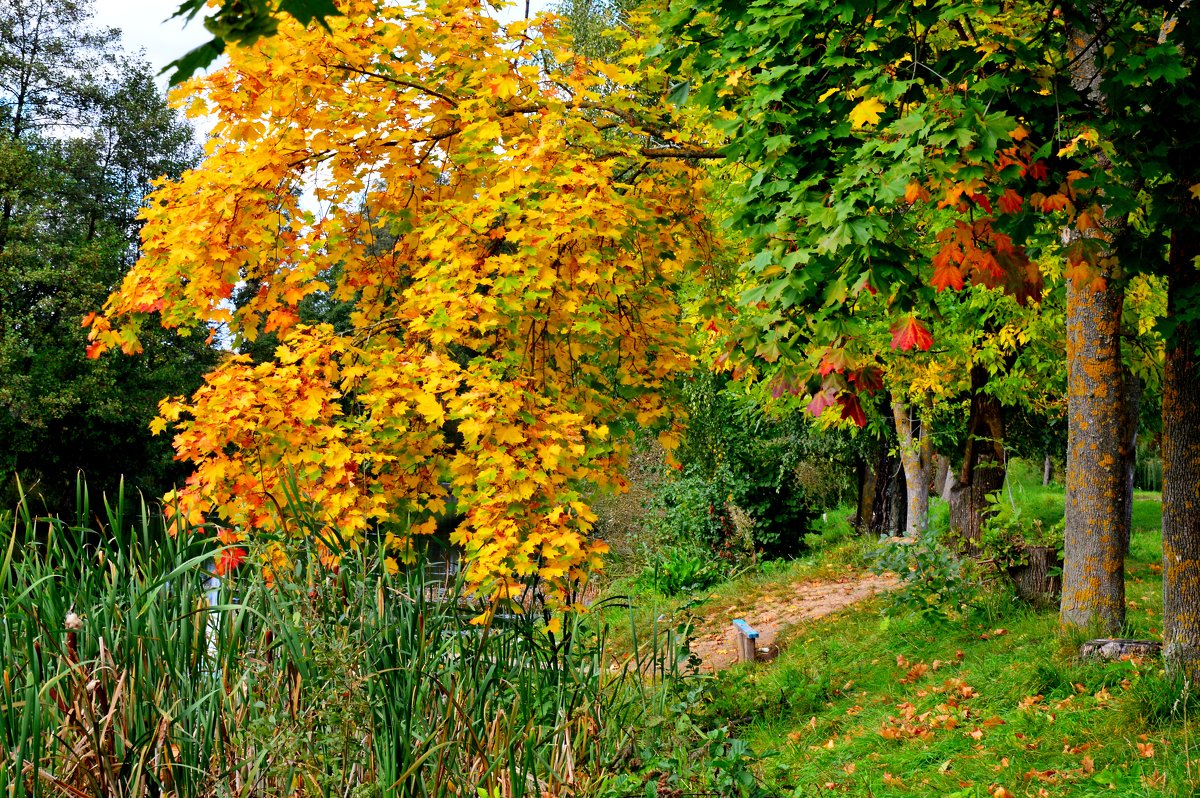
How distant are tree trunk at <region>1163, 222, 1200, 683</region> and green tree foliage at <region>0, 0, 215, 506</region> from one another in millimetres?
20150

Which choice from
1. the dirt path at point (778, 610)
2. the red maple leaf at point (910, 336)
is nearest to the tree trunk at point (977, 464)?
the dirt path at point (778, 610)

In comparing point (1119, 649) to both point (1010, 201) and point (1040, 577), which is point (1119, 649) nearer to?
point (1040, 577)

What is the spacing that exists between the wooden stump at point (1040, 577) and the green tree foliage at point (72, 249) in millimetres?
18558

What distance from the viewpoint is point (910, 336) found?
3.78 meters

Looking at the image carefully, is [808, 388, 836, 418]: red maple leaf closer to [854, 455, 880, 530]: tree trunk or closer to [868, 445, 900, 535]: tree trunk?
[868, 445, 900, 535]: tree trunk

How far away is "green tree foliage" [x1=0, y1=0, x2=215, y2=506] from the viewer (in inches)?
848

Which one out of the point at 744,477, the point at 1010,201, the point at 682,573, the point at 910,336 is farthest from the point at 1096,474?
the point at 744,477

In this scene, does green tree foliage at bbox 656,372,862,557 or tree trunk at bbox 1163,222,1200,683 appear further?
green tree foliage at bbox 656,372,862,557

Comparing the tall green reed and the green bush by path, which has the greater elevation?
the tall green reed

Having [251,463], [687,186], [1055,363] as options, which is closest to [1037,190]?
[687,186]

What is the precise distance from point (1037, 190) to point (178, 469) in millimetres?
25168

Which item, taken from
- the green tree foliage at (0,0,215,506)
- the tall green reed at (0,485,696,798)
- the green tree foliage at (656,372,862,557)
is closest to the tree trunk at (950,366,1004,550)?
the green tree foliage at (656,372,862,557)

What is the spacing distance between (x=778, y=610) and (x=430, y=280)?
767cm

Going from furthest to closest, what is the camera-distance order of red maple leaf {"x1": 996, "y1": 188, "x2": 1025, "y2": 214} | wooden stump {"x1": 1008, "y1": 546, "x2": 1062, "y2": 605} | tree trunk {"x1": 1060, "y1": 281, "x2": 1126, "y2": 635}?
1. wooden stump {"x1": 1008, "y1": 546, "x2": 1062, "y2": 605}
2. tree trunk {"x1": 1060, "y1": 281, "x2": 1126, "y2": 635}
3. red maple leaf {"x1": 996, "y1": 188, "x2": 1025, "y2": 214}
